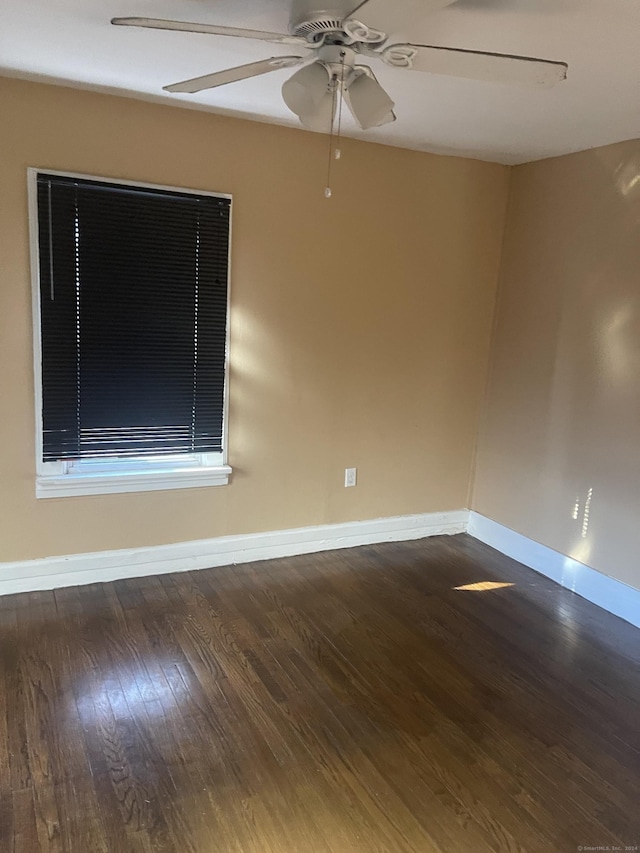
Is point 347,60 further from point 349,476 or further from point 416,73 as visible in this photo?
point 349,476

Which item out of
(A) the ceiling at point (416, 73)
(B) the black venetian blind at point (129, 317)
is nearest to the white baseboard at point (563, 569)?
(B) the black venetian blind at point (129, 317)

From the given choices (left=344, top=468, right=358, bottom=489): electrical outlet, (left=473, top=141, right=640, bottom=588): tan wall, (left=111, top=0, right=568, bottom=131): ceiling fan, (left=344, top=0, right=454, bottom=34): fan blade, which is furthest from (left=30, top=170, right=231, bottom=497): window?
(left=473, top=141, right=640, bottom=588): tan wall

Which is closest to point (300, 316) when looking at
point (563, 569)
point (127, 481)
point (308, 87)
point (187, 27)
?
point (127, 481)

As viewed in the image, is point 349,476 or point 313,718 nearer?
point 313,718

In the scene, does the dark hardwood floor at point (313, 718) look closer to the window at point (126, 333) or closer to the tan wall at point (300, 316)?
the tan wall at point (300, 316)

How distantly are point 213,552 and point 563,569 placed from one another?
1880mm

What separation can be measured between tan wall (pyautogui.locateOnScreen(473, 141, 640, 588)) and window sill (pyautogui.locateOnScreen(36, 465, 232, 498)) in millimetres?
1720

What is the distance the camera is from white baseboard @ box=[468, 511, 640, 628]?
3.01 meters

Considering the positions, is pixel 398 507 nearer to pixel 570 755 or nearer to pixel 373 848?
pixel 570 755

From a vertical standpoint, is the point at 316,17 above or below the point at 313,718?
above

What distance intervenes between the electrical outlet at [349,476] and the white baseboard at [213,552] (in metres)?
0.24

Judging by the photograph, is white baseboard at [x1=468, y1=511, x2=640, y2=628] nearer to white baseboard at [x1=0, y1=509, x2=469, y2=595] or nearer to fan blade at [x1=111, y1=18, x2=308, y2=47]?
white baseboard at [x1=0, y1=509, x2=469, y2=595]

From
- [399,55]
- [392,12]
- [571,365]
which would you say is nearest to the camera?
[392,12]

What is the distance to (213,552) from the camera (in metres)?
3.32
